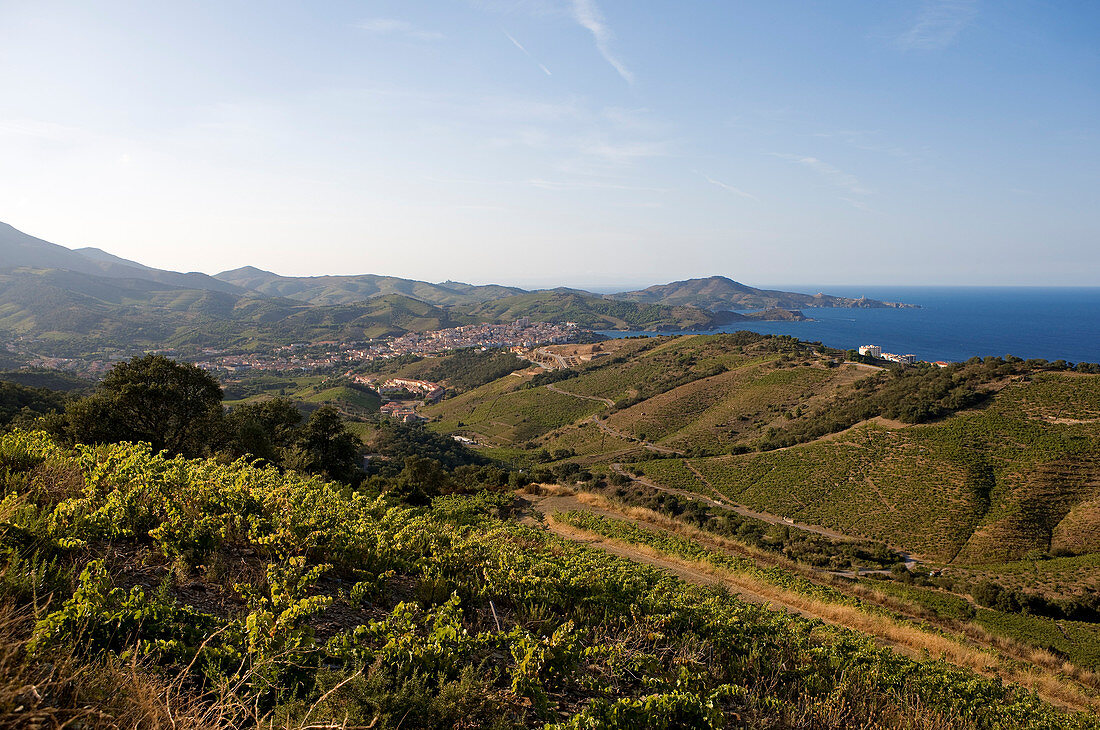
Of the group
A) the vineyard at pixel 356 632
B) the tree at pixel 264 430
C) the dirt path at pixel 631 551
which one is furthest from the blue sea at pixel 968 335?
the vineyard at pixel 356 632

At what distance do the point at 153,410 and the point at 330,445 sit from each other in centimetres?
563

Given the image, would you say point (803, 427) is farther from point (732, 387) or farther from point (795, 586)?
point (795, 586)

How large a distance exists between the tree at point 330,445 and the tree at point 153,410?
9.93ft

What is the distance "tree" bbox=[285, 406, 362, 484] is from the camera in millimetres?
17766

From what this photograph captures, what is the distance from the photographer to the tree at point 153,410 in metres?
14.3

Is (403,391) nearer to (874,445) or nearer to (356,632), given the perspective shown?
(874,445)

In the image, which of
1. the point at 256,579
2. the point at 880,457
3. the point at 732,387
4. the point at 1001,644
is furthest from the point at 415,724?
the point at 732,387

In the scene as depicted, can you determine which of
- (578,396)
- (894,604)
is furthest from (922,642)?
(578,396)

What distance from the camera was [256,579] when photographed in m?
4.40

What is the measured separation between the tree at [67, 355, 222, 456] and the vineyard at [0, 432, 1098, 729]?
31.1 feet

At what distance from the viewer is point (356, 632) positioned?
11.6 feet

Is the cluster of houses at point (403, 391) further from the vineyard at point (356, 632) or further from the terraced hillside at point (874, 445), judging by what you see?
the vineyard at point (356, 632)

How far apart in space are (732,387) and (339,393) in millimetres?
67053

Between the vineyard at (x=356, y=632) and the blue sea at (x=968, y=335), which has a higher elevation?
the vineyard at (x=356, y=632)
